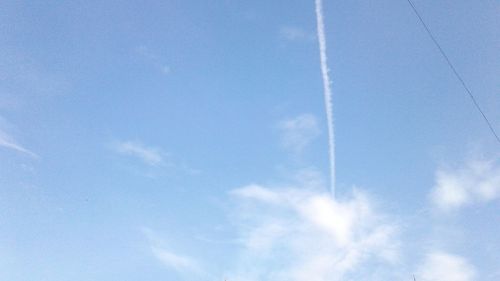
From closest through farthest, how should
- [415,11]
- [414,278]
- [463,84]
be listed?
1. [415,11]
2. [463,84]
3. [414,278]

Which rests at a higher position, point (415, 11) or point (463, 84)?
point (415, 11)

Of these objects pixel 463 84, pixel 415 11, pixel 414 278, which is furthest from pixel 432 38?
pixel 414 278

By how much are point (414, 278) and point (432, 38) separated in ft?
208

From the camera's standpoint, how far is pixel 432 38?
19.7m

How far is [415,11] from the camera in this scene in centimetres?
1941

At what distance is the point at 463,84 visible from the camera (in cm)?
2067

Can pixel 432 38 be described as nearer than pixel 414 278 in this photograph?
Yes

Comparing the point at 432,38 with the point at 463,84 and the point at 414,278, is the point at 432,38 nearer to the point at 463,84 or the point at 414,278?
the point at 463,84

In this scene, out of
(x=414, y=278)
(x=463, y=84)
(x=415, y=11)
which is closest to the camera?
(x=415, y=11)

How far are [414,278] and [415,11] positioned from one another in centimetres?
6527

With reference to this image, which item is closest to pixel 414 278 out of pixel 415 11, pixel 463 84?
pixel 463 84

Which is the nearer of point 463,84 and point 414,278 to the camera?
point 463,84

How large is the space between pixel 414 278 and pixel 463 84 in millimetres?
59999

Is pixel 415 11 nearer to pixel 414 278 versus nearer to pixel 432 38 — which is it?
pixel 432 38
